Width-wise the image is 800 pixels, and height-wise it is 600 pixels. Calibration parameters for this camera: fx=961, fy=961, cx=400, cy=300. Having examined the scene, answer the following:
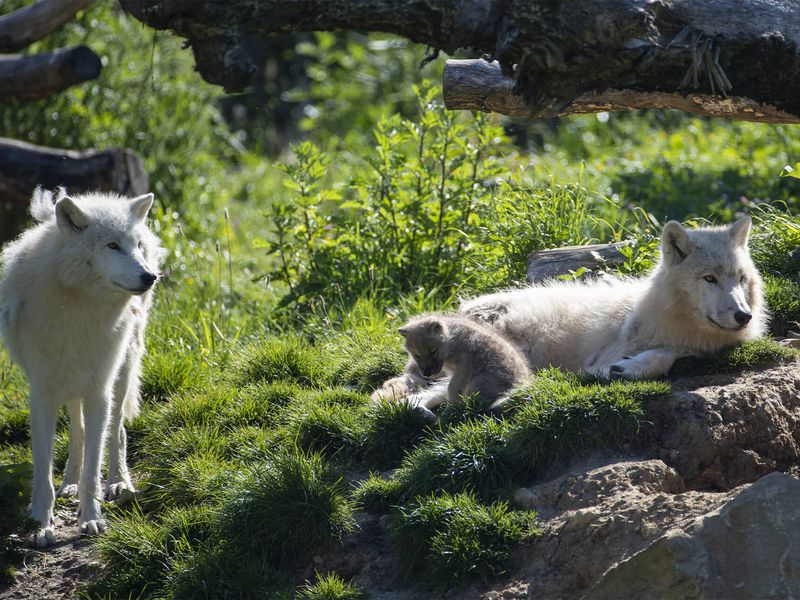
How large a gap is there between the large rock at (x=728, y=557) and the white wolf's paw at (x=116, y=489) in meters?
3.38

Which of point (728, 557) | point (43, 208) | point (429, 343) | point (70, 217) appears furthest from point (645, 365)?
point (43, 208)

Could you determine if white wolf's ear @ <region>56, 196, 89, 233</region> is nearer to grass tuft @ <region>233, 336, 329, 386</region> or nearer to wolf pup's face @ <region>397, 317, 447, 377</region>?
grass tuft @ <region>233, 336, 329, 386</region>

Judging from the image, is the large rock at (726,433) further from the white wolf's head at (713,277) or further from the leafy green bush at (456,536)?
the leafy green bush at (456,536)

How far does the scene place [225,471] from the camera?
19.7ft

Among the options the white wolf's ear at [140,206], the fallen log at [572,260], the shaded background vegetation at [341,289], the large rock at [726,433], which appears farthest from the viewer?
the fallen log at [572,260]

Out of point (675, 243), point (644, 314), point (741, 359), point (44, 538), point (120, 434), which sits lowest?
point (44, 538)

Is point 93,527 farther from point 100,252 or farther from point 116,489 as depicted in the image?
point 100,252

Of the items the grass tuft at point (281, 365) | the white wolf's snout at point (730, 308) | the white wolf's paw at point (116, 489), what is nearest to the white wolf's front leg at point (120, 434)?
the white wolf's paw at point (116, 489)

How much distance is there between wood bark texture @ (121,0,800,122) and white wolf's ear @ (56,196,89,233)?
1301 mm

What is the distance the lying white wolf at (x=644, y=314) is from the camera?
5898 millimetres

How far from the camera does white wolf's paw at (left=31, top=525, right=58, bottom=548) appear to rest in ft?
19.3

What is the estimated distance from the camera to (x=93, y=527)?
5.93m

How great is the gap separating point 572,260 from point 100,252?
356 cm

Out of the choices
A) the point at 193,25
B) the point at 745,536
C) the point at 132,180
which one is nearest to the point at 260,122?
the point at 132,180
